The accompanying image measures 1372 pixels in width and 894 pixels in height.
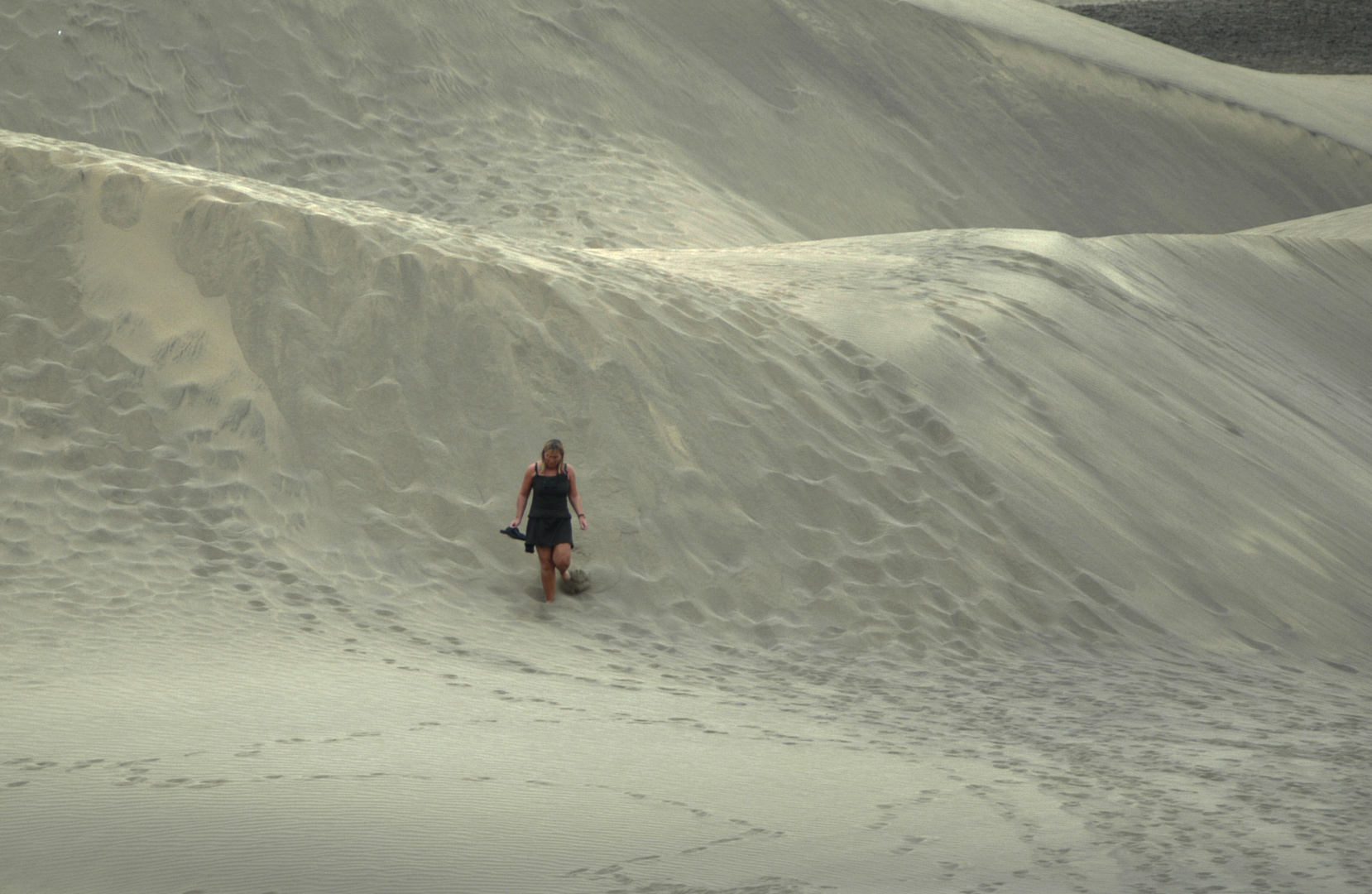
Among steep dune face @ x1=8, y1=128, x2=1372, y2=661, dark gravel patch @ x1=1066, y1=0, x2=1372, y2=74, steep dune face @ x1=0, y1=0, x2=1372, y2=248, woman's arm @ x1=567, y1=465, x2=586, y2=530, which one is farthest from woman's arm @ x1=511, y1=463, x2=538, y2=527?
dark gravel patch @ x1=1066, y1=0, x2=1372, y2=74


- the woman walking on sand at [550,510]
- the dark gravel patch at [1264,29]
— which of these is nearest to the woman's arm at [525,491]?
the woman walking on sand at [550,510]

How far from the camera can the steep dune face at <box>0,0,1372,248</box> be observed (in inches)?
576

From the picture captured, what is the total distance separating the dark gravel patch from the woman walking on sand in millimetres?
30061

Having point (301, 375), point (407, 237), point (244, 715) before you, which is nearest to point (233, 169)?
point (407, 237)

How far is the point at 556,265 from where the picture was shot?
8953mm

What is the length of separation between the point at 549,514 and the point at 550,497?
0.32 feet

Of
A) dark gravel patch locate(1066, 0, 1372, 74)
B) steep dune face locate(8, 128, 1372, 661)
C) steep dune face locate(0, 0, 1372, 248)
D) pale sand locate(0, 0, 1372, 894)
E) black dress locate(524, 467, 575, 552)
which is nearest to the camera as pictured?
pale sand locate(0, 0, 1372, 894)

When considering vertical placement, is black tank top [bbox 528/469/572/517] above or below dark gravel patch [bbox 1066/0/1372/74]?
below

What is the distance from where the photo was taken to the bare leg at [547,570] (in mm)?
6656

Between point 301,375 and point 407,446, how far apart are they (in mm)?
809

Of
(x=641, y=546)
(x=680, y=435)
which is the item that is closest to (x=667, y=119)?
(x=680, y=435)

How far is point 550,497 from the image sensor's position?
663 cm

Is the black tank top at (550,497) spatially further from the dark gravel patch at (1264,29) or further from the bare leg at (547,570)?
the dark gravel patch at (1264,29)

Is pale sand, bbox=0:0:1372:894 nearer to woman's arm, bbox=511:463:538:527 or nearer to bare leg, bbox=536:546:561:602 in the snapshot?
bare leg, bbox=536:546:561:602
